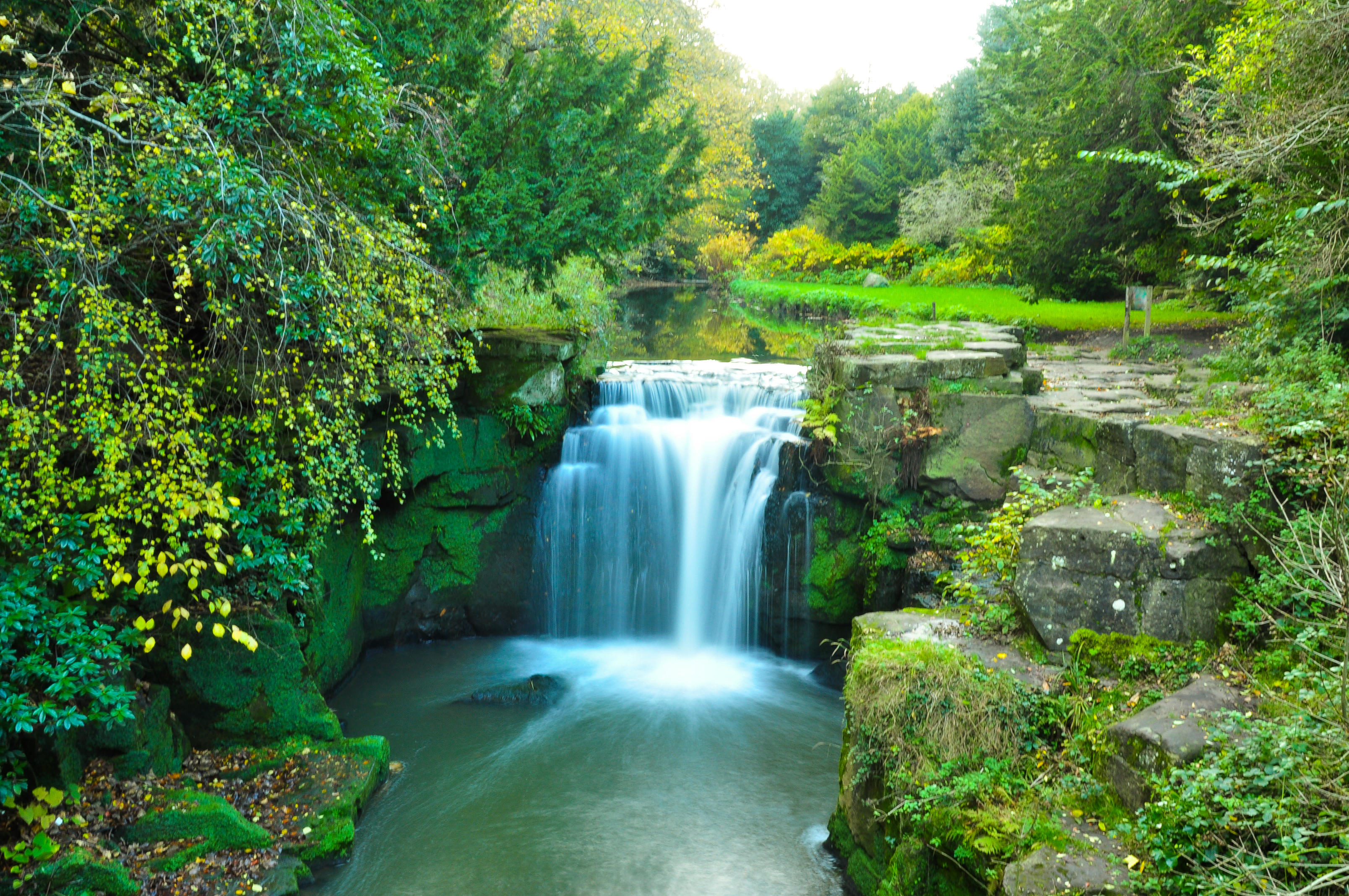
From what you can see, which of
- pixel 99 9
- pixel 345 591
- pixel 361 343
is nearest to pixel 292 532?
pixel 361 343

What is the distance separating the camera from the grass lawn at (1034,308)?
52.1 feet

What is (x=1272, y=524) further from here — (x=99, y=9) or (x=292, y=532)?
(x=99, y=9)

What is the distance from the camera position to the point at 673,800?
258 inches

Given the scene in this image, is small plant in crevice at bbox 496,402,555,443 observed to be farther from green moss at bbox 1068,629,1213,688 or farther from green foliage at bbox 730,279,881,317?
green foliage at bbox 730,279,881,317

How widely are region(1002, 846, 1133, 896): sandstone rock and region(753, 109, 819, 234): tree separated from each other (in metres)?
45.9

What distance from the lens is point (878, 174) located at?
37.2m

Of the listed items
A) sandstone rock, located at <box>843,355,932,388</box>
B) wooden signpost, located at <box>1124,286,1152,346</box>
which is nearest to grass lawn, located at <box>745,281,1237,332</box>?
wooden signpost, located at <box>1124,286,1152,346</box>

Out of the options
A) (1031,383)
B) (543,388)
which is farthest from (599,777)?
(1031,383)

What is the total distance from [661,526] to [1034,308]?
44.9 ft

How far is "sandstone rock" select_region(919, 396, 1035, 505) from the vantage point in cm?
838

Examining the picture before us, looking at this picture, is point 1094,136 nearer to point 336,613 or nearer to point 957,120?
point 336,613

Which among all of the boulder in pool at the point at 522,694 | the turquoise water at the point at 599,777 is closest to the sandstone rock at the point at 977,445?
the turquoise water at the point at 599,777

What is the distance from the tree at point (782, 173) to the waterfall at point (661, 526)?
129 ft

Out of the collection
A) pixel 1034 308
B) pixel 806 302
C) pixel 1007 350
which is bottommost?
pixel 1007 350
